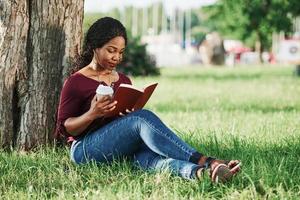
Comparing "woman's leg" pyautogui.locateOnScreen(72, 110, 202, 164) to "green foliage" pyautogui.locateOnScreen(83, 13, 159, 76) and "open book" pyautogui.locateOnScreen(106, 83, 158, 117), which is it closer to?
"open book" pyautogui.locateOnScreen(106, 83, 158, 117)

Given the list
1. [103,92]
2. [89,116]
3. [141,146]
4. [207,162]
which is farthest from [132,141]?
[207,162]

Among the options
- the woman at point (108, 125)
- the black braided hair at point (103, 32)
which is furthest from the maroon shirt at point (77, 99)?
the black braided hair at point (103, 32)

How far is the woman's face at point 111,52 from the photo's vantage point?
4867 millimetres

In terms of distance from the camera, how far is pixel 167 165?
4.43m

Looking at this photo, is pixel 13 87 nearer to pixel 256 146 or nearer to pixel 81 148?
pixel 81 148

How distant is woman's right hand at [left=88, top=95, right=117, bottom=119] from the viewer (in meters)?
4.47

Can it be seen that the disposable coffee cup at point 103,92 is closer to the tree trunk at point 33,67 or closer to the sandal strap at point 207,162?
the sandal strap at point 207,162

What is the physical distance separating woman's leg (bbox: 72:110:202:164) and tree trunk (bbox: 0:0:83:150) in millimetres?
1074

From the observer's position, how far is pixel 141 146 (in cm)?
484

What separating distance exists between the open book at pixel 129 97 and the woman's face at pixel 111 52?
33 cm

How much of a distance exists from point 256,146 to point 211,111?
4065mm

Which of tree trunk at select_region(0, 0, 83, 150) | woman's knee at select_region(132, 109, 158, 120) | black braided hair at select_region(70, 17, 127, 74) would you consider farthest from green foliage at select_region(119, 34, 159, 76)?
woman's knee at select_region(132, 109, 158, 120)

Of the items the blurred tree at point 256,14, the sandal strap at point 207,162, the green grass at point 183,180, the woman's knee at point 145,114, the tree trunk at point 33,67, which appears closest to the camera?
the green grass at point 183,180

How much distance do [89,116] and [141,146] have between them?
0.48 metres
